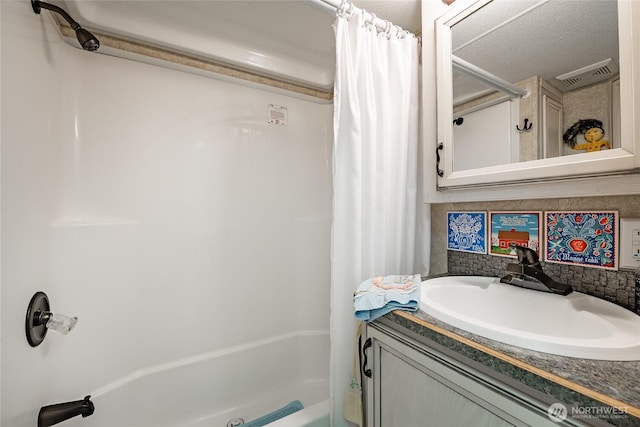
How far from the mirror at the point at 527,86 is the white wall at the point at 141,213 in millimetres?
911

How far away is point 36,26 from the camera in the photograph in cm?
88

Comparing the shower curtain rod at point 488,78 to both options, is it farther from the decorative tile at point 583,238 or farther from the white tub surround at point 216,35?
the white tub surround at point 216,35

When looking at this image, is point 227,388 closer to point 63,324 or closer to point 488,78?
point 63,324

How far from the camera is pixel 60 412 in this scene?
859 mm

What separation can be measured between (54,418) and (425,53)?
190 cm

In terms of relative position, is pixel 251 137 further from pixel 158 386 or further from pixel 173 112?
pixel 158 386

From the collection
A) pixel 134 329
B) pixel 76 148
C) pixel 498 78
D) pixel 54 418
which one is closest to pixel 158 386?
pixel 134 329

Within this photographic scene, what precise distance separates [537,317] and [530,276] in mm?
120

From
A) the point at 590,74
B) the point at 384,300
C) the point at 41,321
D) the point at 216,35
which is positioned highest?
the point at 216,35

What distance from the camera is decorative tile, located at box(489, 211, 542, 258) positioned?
0.88m

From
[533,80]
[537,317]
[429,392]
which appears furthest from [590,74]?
[429,392]

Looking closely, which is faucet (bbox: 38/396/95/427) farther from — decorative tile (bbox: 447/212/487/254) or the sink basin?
decorative tile (bbox: 447/212/487/254)

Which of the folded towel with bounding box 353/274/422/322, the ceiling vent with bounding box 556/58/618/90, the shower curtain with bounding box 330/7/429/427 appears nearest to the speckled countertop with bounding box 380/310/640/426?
the folded towel with bounding box 353/274/422/322

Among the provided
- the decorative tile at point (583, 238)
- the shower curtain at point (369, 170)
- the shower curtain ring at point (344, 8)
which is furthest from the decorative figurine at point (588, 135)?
the shower curtain ring at point (344, 8)
